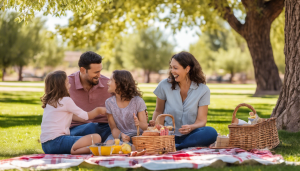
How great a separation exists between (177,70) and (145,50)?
48.3m

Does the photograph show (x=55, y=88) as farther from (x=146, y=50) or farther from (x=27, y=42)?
(x=146, y=50)

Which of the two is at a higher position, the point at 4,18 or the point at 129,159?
the point at 4,18

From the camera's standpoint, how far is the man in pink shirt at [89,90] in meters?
5.51

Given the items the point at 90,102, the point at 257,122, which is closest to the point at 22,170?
the point at 90,102

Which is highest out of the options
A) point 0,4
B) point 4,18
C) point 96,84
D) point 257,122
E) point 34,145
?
point 4,18

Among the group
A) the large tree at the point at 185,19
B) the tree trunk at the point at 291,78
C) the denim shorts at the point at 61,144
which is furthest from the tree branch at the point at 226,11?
the denim shorts at the point at 61,144

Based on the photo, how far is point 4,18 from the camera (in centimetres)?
3709

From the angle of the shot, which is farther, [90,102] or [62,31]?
[62,31]

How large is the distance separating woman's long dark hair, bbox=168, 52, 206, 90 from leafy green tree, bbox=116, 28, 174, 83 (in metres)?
47.7

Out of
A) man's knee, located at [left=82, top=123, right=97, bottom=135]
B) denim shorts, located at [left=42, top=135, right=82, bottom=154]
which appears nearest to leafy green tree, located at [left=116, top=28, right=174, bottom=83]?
man's knee, located at [left=82, top=123, right=97, bottom=135]

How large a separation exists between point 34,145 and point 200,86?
282 cm

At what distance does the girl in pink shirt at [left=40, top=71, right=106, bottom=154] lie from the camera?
4.75 metres

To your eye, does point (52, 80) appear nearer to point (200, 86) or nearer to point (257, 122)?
point (200, 86)

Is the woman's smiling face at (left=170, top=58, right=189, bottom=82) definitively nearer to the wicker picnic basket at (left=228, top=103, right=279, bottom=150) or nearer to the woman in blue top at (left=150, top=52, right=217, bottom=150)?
the woman in blue top at (left=150, top=52, right=217, bottom=150)
